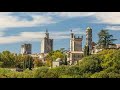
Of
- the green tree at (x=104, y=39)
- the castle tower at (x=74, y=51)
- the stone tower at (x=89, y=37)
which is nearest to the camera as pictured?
the stone tower at (x=89, y=37)

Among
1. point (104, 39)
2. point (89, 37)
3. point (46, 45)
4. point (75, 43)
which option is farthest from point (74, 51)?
point (104, 39)

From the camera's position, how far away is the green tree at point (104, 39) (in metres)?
7.26

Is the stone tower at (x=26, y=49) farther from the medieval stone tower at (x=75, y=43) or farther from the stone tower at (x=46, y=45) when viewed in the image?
the medieval stone tower at (x=75, y=43)

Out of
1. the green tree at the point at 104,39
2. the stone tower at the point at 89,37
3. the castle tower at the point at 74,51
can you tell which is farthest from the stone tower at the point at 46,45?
the green tree at the point at 104,39

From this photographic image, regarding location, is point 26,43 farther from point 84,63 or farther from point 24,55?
point 84,63

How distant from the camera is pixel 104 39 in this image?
7672 mm

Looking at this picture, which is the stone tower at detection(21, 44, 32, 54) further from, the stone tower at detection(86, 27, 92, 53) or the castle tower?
the stone tower at detection(86, 27, 92, 53)

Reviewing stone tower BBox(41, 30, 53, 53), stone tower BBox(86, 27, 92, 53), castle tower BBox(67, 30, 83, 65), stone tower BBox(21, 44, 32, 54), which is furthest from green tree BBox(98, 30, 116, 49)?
stone tower BBox(21, 44, 32, 54)

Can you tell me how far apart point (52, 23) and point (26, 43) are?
685mm

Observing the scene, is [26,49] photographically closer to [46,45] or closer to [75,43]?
[46,45]

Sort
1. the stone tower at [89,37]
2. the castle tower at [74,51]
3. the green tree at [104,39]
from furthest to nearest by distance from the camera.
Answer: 1. the green tree at [104,39]
2. the castle tower at [74,51]
3. the stone tower at [89,37]
